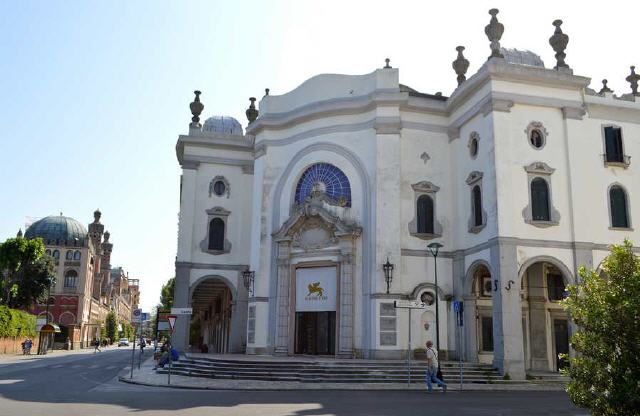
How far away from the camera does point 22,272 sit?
56969 millimetres

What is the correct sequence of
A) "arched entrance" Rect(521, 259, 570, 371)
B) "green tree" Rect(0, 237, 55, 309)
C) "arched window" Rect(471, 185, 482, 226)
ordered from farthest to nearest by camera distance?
"green tree" Rect(0, 237, 55, 309)
"arched entrance" Rect(521, 259, 570, 371)
"arched window" Rect(471, 185, 482, 226)

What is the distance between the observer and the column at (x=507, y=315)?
2273 centimetres

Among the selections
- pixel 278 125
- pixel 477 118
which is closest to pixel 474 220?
pixel 477 118

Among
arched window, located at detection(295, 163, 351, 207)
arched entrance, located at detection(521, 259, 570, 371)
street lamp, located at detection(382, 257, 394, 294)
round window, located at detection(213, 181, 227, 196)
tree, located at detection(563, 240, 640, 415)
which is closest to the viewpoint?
tree, located at detection(563, 240, 640, 415)

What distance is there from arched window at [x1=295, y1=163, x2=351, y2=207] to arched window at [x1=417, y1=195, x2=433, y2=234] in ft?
11.2

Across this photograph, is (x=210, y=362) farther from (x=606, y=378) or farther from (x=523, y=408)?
(x=606, y=378)

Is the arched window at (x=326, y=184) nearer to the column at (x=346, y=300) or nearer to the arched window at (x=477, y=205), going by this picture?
the column at (x=346, y=300)

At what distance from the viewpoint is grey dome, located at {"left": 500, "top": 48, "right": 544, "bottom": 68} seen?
2792 centimetres

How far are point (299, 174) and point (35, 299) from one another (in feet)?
147

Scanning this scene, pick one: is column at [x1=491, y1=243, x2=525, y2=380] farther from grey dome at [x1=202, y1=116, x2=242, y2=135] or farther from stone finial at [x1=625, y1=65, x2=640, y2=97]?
grey dome at [x1=202, y1=116, x2=242, y2=135]

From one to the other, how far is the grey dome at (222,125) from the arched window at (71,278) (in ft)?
177

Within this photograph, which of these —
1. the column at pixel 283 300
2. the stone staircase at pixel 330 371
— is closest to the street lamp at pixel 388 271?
the stone staircase at pixel 330 371

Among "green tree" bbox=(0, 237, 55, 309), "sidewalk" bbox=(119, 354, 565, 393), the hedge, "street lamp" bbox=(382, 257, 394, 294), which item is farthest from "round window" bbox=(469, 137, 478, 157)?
"green tree" bbox=(0, 237, 55, 309)

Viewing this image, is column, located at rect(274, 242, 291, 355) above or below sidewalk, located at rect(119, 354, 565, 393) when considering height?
above
